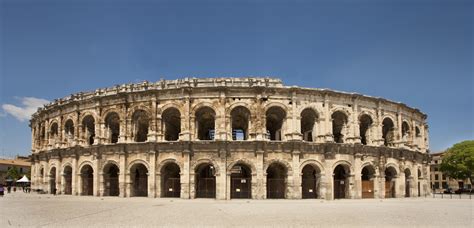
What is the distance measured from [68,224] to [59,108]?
20.2 meters

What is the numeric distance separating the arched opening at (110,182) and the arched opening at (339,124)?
15476 millimetres

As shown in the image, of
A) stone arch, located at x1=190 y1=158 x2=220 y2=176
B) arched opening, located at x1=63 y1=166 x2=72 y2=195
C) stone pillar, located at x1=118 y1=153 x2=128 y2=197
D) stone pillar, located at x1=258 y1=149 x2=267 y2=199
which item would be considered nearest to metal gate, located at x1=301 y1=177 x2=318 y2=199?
stone pillar, located at x1=258 y1=149 x2=267 y2=199

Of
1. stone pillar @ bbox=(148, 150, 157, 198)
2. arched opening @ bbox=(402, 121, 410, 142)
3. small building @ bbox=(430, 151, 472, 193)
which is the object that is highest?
arched opening @ bbox=(402, 121, 410, 142)

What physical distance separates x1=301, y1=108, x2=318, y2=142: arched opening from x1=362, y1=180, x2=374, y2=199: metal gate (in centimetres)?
452

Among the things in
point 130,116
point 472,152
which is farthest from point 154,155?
point 472,152

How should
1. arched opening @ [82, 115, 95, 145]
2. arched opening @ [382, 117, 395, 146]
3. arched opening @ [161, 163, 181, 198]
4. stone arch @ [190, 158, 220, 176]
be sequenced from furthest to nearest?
arched opening @ [382, 117, 395, 146] < arched opening @ [82, 115, 95, 145] < arched opening @ [161, 163, 181, 198] < stone arch @ [190, 158, 220, 176]

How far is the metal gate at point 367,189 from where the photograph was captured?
85.9ft

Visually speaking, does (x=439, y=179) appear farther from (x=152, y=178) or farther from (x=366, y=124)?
(x=152, y=178)

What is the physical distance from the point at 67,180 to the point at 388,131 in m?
24.2

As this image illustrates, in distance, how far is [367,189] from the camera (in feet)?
86.3

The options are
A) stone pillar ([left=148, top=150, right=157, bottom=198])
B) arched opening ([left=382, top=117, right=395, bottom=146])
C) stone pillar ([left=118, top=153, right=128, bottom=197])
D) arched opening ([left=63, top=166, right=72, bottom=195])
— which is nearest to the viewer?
stone pillar ([left=148, top=150, right=157, bottom=198])

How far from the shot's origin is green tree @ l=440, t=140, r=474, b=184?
39062 mm

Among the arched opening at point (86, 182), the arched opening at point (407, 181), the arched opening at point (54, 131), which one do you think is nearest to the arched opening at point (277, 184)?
the arched opening at point (407, 181)

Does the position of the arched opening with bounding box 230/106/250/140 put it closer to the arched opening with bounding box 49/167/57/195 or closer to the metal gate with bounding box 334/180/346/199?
the metal gate with bounding box 334/180/346/199
